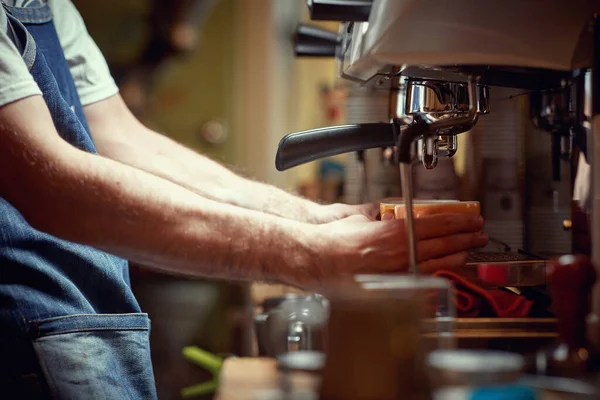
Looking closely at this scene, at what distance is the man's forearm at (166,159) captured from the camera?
4.17 ft

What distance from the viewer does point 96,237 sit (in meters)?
0.76

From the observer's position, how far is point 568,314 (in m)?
0.62

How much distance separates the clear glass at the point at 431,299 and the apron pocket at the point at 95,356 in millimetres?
460

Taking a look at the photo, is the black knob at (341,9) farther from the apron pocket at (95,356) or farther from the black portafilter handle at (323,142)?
the apron pocket at (95,356)

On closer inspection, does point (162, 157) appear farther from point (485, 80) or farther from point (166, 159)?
point (485, 80)

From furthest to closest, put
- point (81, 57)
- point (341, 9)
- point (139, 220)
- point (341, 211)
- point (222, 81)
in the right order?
point (222, 81), point (81, 57), point (341, 211), point (341, 9), point (139, 220)

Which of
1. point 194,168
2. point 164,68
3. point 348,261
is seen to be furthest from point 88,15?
point 348,261

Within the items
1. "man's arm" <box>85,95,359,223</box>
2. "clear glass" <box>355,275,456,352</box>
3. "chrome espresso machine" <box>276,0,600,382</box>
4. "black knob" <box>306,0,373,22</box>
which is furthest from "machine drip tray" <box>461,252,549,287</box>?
"man's arm" <box>85,95,359,223</box>

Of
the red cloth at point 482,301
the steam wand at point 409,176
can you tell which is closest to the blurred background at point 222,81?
the red cloth at point 482,301

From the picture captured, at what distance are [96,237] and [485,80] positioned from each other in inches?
18.2

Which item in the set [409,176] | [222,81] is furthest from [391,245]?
[222,81]

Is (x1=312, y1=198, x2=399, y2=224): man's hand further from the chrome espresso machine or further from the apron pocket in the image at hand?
the apron pocket

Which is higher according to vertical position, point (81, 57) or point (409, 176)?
point (81, 57)

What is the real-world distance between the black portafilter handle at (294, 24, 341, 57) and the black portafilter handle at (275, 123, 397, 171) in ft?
1.85
